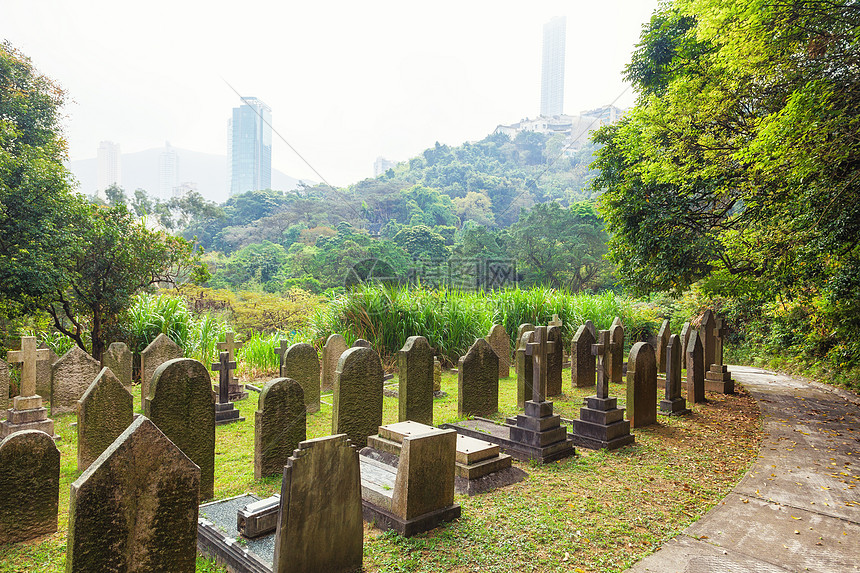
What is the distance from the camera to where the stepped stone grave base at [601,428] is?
5.41 meters

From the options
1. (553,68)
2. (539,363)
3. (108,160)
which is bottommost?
(539,363)

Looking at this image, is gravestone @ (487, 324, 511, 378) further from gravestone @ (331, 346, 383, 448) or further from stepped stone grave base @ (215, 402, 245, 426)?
stepped stone grave base @ (215, 402, 245, 426)

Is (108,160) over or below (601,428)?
over

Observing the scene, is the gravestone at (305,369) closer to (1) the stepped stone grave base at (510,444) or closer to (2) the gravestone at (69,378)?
(1) the stepped stone grave base at (510,444)

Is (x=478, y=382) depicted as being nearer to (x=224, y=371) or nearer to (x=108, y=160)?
(x=224, y=371)

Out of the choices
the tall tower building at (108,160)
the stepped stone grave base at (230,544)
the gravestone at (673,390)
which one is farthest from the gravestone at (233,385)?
the tall tower building at (108,160)

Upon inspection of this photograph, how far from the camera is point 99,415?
4188 mm

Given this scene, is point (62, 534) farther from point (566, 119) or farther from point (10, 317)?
point (566, 119)

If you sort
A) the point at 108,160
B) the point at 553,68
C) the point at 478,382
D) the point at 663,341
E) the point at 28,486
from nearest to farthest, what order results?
1. the point at 28,486
2. the point at 478,382
3. the point at 663,341
4. the point at 108,160
5. the point at 553,68

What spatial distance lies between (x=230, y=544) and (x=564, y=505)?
2.61 metres

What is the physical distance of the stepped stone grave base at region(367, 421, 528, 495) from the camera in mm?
4262

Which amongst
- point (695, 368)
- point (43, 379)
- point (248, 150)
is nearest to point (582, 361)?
point (695, 368)

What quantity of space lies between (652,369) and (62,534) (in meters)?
6.48

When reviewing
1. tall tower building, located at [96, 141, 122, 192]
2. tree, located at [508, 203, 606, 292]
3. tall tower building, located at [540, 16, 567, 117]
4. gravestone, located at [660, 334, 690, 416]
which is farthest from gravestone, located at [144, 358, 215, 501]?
tall tower building, located at [540, 16, 567, 117]
